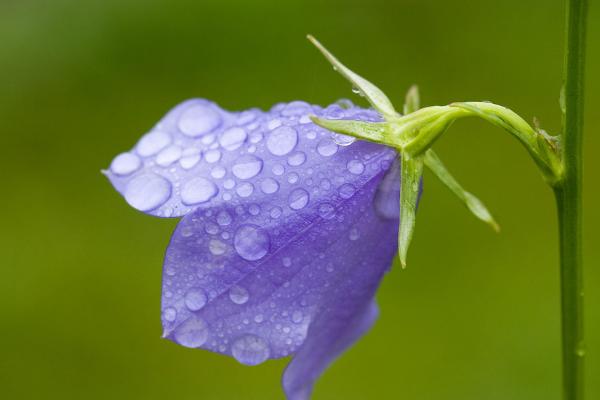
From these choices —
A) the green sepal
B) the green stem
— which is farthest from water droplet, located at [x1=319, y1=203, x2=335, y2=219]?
the green stem

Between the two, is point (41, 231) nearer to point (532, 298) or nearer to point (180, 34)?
point (180, 34)

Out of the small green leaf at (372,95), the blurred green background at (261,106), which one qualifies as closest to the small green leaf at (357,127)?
the small green leaf at (372,95)

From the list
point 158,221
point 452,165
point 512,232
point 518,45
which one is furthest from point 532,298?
point 158,221

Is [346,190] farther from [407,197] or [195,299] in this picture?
[195,299]

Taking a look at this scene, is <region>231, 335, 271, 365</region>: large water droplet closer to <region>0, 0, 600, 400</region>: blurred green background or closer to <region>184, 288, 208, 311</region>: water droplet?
<region>184, 288, 208, 311</region>: water droplet

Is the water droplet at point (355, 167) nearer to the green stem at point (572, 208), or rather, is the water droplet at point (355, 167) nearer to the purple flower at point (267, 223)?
the purple flower at point (267, 223)
